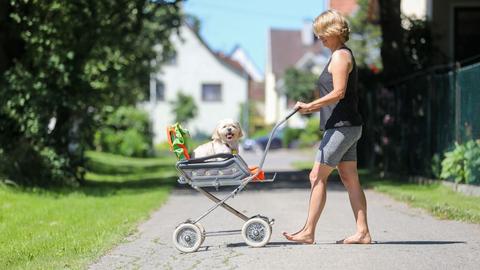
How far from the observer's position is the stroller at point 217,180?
747 cm

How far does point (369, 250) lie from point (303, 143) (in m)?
44.1

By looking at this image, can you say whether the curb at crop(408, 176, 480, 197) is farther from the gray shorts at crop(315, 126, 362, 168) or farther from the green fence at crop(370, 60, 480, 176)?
the gray shorts at crop(315, 126, 362, 168)

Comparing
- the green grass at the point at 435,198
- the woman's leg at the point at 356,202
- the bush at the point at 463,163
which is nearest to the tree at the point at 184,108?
the green grass at the point at 435,198

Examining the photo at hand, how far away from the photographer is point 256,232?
7.59m

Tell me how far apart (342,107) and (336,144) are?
32 centimetres

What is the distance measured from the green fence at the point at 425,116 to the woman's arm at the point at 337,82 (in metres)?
6.11

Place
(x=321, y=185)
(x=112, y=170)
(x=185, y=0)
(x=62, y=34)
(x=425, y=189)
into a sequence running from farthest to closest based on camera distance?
(x=112, y=170) < (x=185, y=0) < (x=62, y=34) < (x=425, y=189) < (x=321, y=185)

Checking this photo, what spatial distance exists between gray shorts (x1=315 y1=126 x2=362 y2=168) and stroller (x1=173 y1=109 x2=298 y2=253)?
39cm

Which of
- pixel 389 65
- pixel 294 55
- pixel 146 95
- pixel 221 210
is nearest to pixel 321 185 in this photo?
pixel 221 210

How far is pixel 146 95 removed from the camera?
49.3m

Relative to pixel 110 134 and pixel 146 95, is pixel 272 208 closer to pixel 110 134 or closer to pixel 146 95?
pixel 110 134

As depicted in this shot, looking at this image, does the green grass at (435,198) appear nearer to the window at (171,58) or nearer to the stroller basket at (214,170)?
the stroller basket at (214,170)

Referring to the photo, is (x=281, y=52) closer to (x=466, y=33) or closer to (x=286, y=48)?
(x=286, y=48)

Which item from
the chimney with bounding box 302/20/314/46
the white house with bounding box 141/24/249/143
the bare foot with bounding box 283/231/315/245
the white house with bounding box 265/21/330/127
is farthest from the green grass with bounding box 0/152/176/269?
the chimney with bounding box 302/20/314/46
